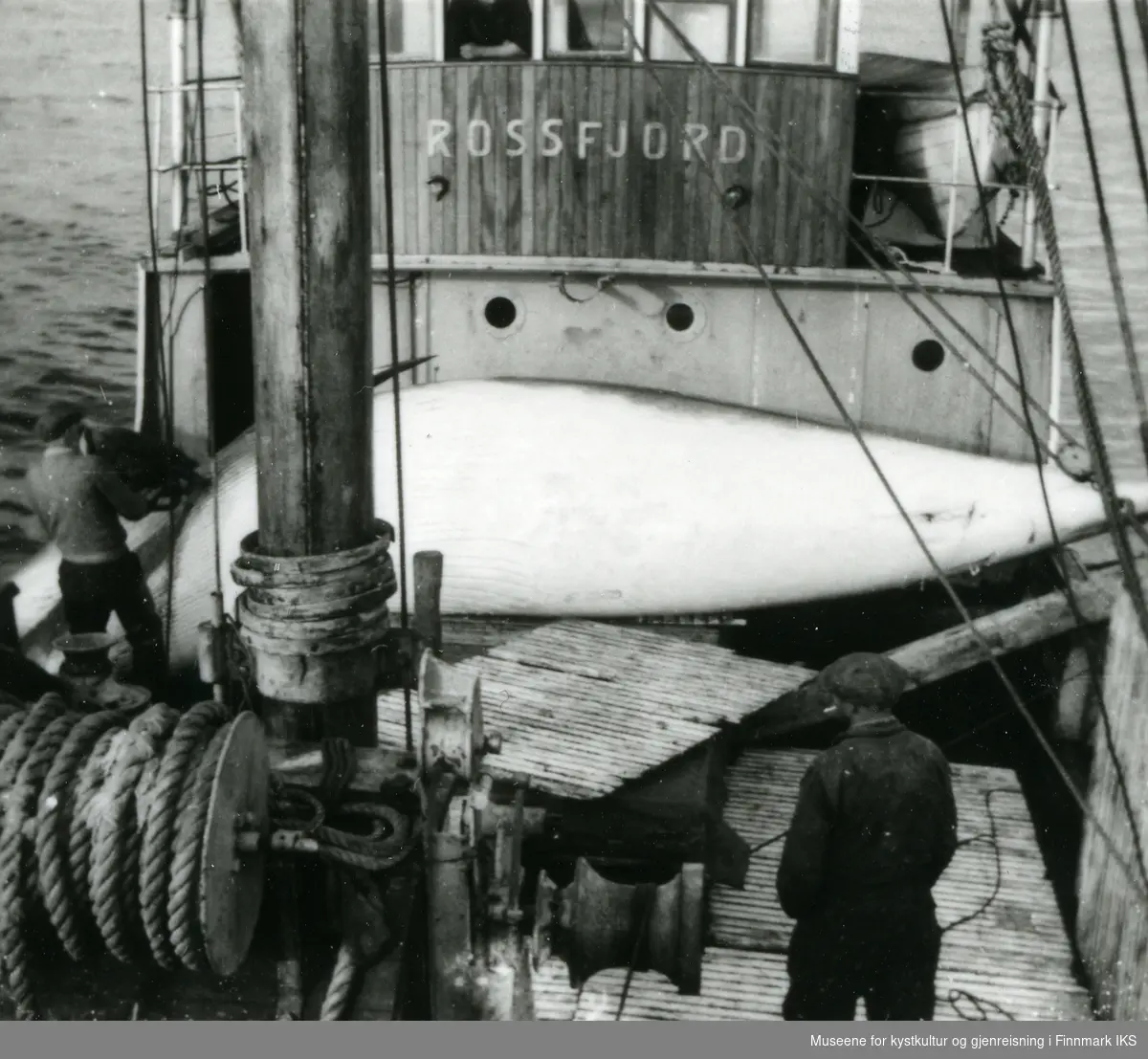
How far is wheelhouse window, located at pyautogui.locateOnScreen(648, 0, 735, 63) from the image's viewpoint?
7.45 metres

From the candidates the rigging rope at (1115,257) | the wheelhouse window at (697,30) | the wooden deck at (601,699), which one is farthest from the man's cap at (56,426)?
the rigging rope at (1115,257)

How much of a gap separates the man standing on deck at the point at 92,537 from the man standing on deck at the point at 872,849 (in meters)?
4.18

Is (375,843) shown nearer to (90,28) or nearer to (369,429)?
(369,429)

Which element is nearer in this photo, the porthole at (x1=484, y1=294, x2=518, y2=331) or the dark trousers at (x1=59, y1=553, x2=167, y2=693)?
the dark trousers at (x1=59, y1=553, x2=167, y2=693)

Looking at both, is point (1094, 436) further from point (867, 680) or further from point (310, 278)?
point (310, 278)

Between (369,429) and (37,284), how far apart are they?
61.6 ft

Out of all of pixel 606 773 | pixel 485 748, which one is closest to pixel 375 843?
pixel 485 748

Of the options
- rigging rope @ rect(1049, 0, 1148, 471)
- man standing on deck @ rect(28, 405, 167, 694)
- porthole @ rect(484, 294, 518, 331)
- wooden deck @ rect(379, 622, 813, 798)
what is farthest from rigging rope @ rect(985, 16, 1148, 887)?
man standing on deck @ rect(28, 405, 167, 694)

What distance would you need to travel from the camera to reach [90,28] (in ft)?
63.1

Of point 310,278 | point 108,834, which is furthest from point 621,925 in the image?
point 310,278

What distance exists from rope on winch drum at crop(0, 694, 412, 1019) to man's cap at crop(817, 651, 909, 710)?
1.73m

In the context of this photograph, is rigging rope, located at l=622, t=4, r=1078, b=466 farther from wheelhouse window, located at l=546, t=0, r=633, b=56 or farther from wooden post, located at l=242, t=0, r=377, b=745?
wooden post, located at l=242, t=0, r=377, b=745

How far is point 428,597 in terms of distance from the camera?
3393 mm

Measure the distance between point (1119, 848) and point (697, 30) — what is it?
545cm
